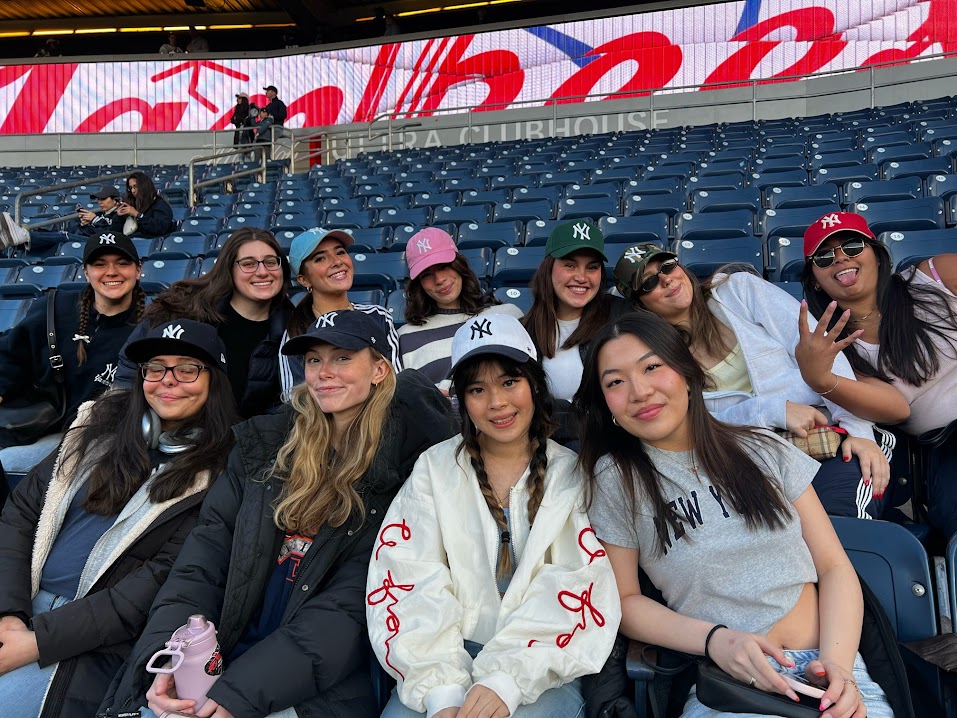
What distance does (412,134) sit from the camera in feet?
47.9

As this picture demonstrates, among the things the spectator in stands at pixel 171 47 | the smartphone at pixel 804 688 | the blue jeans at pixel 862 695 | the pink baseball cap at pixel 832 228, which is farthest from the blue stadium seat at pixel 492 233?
the spectator in stands at pixel 171 47

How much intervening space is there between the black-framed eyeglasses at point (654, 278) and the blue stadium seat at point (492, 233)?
3.27m

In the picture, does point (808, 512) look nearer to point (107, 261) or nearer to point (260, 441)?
point (260, 441)

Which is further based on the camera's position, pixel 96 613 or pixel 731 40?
pixel 731 40

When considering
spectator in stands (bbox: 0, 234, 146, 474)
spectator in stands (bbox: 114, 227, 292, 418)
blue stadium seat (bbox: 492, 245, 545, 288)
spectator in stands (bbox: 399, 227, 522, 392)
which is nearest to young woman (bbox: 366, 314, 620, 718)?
spectator in stands (bbox: 399, 227, 522, 392)

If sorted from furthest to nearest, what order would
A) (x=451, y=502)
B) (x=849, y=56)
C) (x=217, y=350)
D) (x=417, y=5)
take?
(x=417, y=5), (x=849, y=56), (x=217, y=350), (x=451, y=502)

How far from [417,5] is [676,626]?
19136mm

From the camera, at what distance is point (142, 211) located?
7.55 m

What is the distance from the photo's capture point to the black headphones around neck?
2.29 m

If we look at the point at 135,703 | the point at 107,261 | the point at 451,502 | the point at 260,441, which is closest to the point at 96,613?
the point at 135,703

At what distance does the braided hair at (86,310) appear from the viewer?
319cm

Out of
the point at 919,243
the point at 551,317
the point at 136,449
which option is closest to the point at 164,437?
the point at 136,449

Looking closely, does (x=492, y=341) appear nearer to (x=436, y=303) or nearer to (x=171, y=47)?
(x=436, y=303)

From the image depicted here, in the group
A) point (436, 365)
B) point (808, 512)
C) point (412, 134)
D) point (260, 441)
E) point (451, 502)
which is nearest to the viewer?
point (808, 512)
